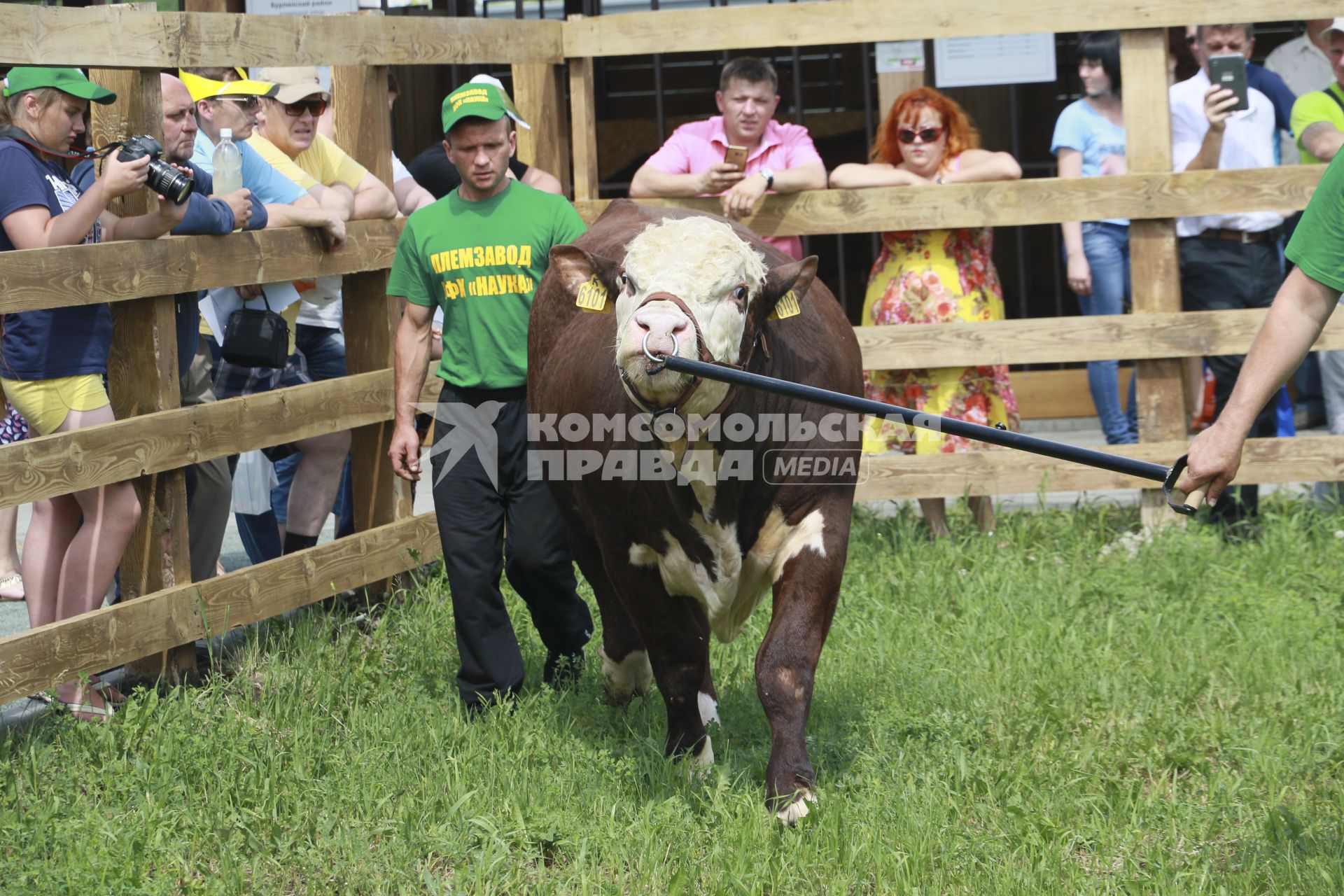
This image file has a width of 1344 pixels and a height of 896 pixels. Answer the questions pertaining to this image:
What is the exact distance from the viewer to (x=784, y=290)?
4.20 meters

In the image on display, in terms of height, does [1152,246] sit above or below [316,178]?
below

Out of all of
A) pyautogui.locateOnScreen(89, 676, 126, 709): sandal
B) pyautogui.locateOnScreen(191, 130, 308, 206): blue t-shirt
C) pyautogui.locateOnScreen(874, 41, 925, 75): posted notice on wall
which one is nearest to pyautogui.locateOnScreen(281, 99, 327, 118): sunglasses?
pyautogui.locateOnScreen(191, 130, 308, 206): blue t-shirt

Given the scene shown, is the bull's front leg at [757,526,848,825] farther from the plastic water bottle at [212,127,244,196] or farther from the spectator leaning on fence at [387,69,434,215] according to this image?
the spectator leaning on fence at [387,69,434,215]

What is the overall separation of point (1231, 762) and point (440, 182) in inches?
187

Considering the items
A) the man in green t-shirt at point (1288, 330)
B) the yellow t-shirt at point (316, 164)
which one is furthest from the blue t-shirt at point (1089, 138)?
the man in green t-shirt at point (1288, 330)

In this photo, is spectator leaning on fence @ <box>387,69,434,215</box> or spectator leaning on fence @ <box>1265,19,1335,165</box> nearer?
spectator leaning on fence @ <box>387,69,434,215</box>

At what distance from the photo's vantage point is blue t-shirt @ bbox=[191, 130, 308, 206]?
6055 mm

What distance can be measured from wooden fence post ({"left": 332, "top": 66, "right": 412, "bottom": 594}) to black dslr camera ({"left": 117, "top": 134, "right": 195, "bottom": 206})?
4.79 feet

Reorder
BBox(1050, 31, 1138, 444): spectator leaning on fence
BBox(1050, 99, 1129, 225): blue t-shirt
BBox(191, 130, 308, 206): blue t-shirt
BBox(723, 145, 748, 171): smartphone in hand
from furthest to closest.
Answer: BBox(1050, 99, 1129, 225): blue t-shirt < BBox(1050, 31, 1138, 444): spectator leaning on fence < BBox(723, 145, 748, 171): smartphone in hand < BBox(191, 130, 308, 206): blue t-shirt

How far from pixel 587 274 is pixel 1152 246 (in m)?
3.52

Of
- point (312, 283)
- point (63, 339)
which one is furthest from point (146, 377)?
point (312, 283)

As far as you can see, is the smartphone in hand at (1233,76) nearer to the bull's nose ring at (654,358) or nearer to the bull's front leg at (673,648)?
the bull's front leg at (673,648)

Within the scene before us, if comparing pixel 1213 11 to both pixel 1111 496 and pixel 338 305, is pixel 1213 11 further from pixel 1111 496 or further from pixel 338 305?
pixel 338 305

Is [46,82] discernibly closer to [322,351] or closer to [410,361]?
[410,361]
